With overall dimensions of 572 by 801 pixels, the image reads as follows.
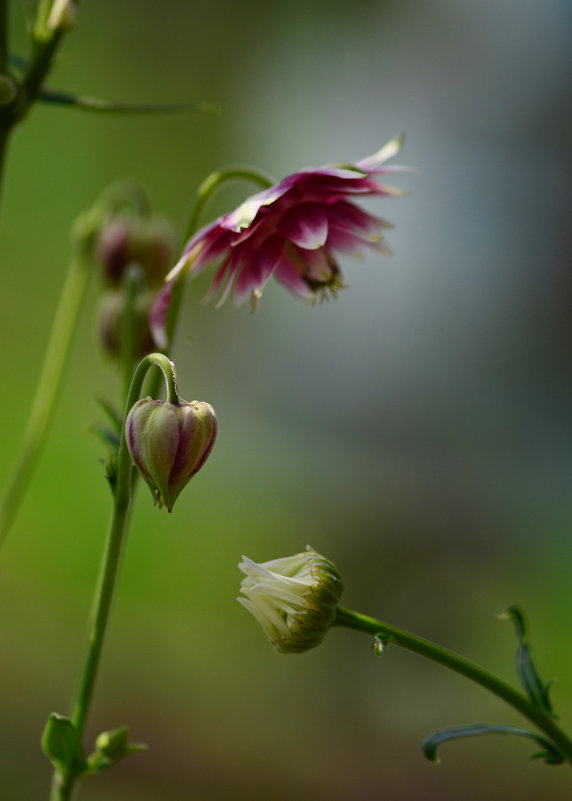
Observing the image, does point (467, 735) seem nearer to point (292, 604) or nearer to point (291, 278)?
point (292, 604)

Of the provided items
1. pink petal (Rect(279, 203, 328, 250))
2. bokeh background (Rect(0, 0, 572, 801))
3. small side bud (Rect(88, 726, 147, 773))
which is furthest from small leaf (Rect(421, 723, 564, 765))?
bokeh background (Rect(0, 0, 572, 801))

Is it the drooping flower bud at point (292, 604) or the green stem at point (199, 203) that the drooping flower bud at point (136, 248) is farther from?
the drooping flower bud at point (292, 604)

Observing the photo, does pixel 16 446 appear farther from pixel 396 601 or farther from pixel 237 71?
pixel 237 71

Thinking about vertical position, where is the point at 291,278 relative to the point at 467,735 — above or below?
above

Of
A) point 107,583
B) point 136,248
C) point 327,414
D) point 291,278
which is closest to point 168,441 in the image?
point 107,583

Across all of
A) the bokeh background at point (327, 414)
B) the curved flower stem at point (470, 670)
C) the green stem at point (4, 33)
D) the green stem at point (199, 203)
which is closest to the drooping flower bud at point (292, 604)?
the curved flower stem at point (470, 670)

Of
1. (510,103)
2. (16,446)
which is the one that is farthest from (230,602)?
(510,103)
